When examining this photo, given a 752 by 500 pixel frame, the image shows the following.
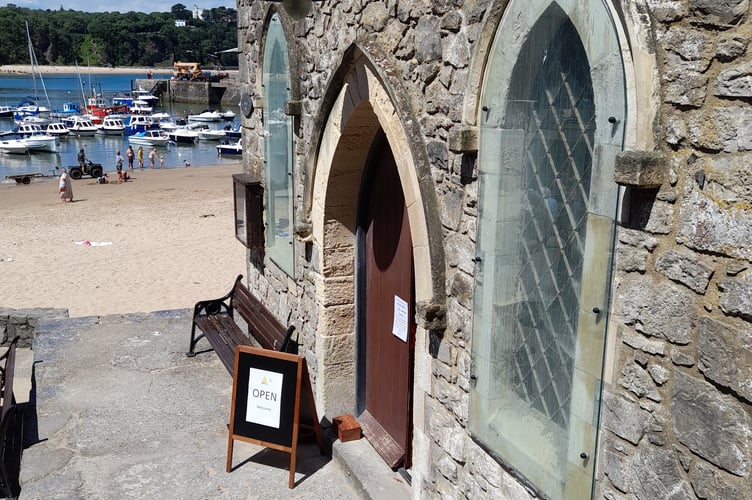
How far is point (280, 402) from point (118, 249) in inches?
506

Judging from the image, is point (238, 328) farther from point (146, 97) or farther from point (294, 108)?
point (146, 97)

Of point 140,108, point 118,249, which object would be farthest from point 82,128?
point 118,249

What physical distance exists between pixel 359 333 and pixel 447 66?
2.90 meters

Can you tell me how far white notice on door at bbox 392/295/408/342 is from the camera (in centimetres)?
539

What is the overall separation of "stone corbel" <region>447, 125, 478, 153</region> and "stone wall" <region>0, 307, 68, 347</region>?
25.7 ft

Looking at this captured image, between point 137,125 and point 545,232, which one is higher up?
point 545,232

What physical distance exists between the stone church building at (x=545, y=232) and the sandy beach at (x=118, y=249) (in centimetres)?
775

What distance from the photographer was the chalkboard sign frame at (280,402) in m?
5.35

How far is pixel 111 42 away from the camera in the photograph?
5497 inches

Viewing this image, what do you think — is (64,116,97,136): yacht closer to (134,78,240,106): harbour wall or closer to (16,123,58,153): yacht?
(16,123,58,153): yacht

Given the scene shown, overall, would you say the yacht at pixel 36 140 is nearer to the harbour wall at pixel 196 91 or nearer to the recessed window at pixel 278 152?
the harbour wall at pixel 196 91

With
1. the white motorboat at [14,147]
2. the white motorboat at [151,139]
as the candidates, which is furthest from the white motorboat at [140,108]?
the white motorboat at [14,147]

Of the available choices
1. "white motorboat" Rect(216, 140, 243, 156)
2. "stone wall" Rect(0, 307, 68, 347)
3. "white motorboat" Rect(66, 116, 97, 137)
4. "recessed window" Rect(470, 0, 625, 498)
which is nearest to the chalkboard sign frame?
"recessed window" Rect(470, 0, 625, 498)

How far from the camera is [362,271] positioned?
19.8 feet
